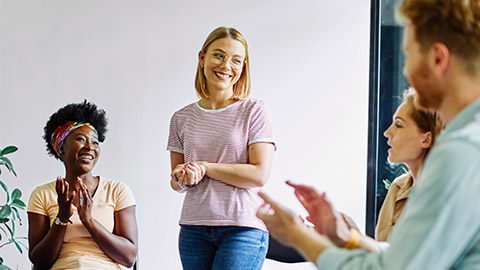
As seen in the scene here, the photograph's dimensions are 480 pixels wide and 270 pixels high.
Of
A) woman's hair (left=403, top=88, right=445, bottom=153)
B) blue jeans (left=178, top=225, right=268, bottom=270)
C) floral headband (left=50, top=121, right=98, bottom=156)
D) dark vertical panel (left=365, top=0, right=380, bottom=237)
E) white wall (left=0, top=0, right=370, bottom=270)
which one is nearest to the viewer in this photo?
woman's hair (left=403, top=88, right=445, bottom=153)

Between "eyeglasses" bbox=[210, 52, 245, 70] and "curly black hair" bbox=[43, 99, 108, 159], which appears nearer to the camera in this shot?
"eyeglasses" bbox=[210, 52, 245, 70]

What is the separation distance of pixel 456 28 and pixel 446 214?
10.5 inches

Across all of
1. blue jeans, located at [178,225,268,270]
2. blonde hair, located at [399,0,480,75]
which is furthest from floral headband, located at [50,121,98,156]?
blonde hair, located at [399,0,480,75]

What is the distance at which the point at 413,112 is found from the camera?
6.47 feet

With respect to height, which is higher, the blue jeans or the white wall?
the white wall

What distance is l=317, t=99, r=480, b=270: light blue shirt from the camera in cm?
80

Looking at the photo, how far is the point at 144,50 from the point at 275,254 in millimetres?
1668

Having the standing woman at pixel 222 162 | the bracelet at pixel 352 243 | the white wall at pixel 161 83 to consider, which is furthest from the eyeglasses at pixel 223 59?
the white wall at pixel 161 83

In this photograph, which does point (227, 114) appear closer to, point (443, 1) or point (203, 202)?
point (203, 202)

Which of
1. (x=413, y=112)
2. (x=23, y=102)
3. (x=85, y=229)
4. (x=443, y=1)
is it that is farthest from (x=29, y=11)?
(x=443, y=1)

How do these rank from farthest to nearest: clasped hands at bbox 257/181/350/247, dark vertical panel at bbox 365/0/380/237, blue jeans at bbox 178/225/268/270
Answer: dark vertical panel at bbox 365/0/380/237
blue jeans at bbox 178/225/268/270
clasped hands at bbox 257/181/350/247

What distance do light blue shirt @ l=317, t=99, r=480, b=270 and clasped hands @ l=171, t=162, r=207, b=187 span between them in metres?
1.30

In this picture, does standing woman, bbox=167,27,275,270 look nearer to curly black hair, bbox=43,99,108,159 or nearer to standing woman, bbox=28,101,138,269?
standing woman, bbox=28,101,138,269

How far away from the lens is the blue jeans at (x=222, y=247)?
209 centimetres
